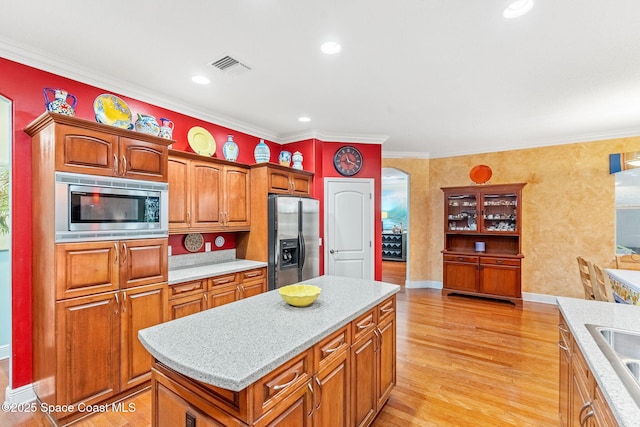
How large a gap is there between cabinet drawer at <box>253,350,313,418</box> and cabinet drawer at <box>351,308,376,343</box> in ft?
1.53

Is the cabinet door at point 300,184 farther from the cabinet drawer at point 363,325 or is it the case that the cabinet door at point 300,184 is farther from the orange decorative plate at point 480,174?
the orange decorative plate at point 480,174

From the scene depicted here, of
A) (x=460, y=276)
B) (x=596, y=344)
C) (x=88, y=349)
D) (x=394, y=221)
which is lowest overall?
(x=460, y=276)

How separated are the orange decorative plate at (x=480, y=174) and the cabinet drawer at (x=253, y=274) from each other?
4.20 m

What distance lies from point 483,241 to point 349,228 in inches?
106

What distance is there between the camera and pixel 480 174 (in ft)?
17.9

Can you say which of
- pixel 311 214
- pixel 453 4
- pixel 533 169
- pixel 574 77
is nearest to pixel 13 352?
pixel 311 214

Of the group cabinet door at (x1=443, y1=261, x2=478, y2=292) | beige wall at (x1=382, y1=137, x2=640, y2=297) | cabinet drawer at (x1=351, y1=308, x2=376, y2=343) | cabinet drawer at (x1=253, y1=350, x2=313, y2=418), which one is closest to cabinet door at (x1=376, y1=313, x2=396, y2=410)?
cabinet drawer at (x1=351, y1=308, x2=376, y2=343)

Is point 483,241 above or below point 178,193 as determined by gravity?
below

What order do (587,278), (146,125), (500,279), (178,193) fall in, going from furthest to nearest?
(500,279) < (587,278) < (178,193) < (146,125)

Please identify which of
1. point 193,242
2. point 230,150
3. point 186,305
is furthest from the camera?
point 230,150

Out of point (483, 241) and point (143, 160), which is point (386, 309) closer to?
point (143, 160)

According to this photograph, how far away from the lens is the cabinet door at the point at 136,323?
2375mm

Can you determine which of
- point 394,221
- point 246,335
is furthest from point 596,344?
point 394,221

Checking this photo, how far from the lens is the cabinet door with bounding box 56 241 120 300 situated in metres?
2.07
